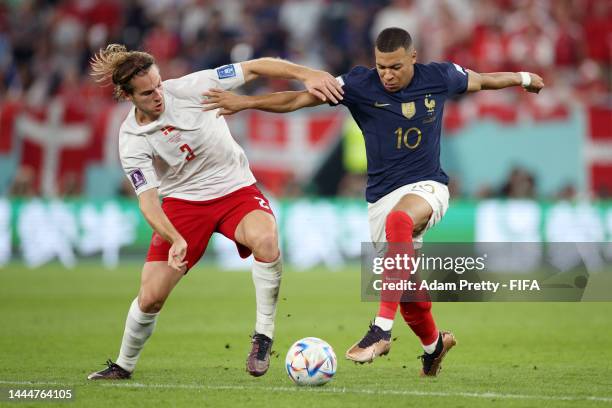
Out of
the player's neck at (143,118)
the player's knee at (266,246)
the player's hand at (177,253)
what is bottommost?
the player's hand at (177,253)

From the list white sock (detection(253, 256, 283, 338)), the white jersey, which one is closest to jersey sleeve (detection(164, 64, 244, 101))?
the white jersey

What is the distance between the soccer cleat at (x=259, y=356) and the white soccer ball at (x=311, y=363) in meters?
0.34

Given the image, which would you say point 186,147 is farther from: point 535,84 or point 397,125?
point 535,84

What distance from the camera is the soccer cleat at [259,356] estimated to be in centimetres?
764

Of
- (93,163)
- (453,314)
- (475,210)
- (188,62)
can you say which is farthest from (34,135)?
(453,314)

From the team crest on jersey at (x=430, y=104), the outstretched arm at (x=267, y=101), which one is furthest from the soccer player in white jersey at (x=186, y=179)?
the team crest on jersey at (x=430, y=104)

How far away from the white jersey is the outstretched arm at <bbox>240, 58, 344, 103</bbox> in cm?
12

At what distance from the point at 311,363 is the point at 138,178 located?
1.77 meters

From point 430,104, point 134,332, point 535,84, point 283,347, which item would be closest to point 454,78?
point 430,104

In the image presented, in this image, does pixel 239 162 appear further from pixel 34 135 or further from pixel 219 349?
pixel 34 135

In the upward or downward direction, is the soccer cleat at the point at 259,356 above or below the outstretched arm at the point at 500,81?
below

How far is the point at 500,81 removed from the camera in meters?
8.30

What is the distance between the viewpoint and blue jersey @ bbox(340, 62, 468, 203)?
7898mm

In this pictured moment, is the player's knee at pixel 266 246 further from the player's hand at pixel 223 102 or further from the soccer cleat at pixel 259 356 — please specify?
the player's hand at pixel 223 102
